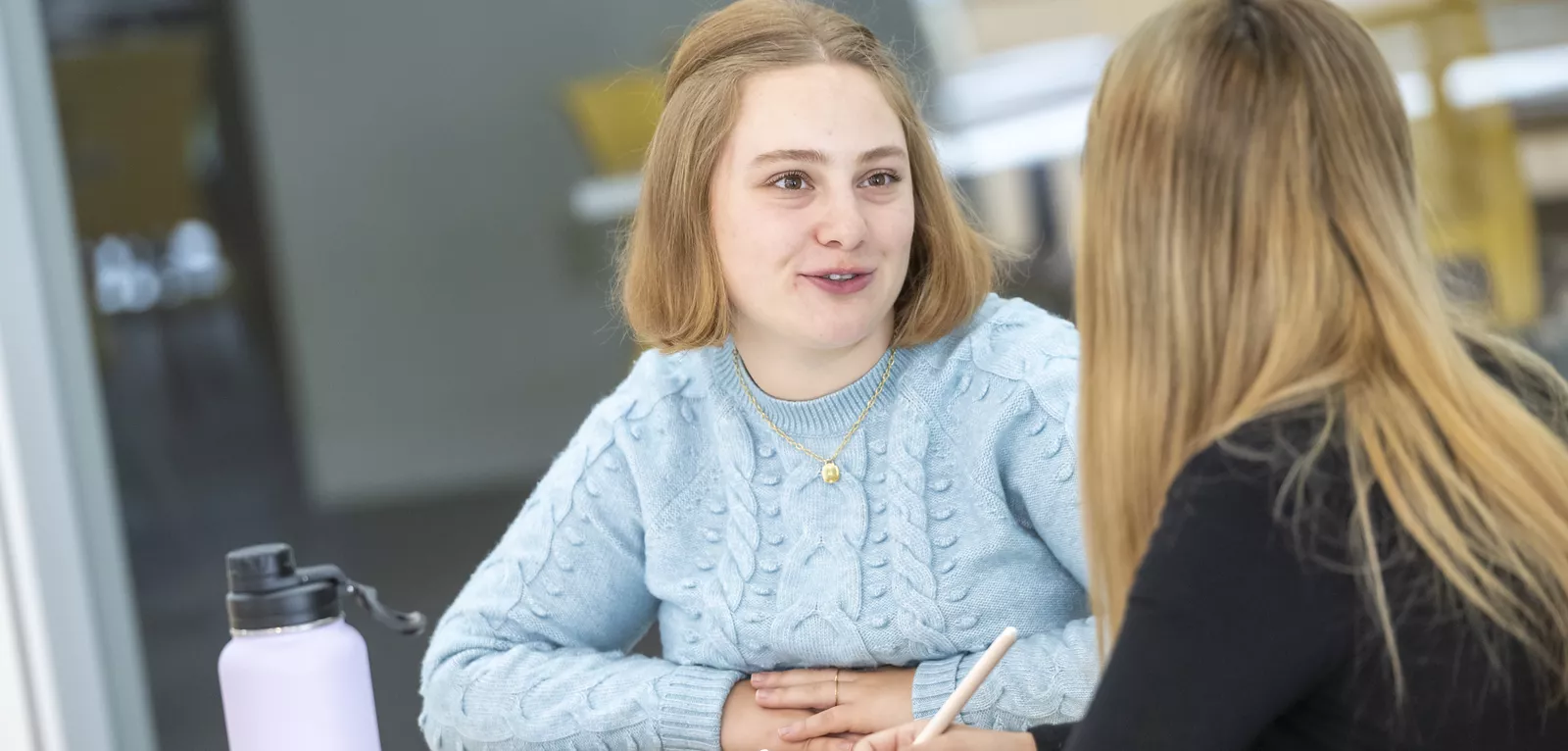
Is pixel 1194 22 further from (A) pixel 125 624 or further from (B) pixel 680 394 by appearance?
(A) pixel 125 624

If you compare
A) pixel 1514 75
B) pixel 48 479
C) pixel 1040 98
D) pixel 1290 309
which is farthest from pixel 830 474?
pixel 1514 75

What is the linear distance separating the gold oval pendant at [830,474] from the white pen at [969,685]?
31 cm

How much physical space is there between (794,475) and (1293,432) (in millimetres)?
531

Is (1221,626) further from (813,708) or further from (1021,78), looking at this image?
(1021,78)

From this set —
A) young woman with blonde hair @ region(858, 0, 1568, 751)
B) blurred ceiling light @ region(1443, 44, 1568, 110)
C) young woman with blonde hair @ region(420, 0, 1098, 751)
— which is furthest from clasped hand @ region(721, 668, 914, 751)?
blurred ceiling light @ region(1443, 44, 1568, 110)

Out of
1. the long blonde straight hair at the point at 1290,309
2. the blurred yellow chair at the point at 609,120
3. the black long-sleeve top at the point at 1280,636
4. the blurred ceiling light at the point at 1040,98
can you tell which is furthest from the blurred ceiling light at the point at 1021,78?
the black long-sleeve top at the point at 1280,636

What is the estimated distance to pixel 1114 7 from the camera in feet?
8.63

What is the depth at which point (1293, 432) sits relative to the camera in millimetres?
802

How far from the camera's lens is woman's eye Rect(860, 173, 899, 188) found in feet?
4.10

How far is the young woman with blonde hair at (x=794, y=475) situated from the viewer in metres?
1.19

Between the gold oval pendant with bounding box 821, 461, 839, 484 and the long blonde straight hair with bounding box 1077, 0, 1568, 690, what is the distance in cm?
37

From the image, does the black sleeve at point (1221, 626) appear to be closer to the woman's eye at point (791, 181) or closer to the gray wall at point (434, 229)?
the woman's eye at point (791, 181)

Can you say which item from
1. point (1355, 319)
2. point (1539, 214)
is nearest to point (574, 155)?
point (1539, 214)

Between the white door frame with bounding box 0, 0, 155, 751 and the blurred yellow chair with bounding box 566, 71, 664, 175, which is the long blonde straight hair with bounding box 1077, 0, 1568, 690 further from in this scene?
the blurred yellow chair with bounding box 566, 71, 664, 175
